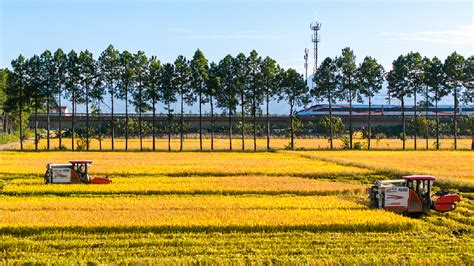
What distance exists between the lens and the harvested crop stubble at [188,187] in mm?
33875

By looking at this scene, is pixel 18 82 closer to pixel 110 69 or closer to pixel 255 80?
pixel 110 69

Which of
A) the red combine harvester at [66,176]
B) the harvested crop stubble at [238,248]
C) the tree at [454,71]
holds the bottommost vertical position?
the harvested crop stubble at [238,248]

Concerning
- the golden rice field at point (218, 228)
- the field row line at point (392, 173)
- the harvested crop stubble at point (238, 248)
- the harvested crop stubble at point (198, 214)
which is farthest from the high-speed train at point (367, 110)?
the harvested crop stubble at point (238, 248)

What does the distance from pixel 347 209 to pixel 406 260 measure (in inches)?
344

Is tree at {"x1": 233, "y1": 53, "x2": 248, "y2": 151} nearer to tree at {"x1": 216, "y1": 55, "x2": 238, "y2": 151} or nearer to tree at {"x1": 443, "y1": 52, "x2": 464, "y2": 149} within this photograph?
tree at {"x1": 216, "y1": 55, "x2": 238, "y2": 151}

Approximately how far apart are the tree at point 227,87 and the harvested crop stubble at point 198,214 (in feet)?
193

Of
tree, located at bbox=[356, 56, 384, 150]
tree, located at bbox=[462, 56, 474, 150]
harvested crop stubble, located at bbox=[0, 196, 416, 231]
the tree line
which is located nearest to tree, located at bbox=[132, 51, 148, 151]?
the tree line

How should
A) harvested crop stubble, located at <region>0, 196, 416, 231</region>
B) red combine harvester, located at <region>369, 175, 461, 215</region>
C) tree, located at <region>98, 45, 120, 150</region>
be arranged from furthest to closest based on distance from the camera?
tree, located at <region>98, 45, 120, 150</region> → red combine harvester, located at <region>369, 175, 461, 215</region> → harvested crop stubble, located at <region>0, 196, 416, 231</region>

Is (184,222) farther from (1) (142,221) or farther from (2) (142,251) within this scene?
(2) (142,251)

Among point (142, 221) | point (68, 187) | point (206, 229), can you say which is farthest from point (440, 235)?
point (68, 187)

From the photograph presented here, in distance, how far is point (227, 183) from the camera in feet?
124

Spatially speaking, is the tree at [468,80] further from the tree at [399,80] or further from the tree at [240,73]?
the tree at [240,73]

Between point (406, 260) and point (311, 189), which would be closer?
point (406, 260)

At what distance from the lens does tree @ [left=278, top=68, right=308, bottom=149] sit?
91188mm
